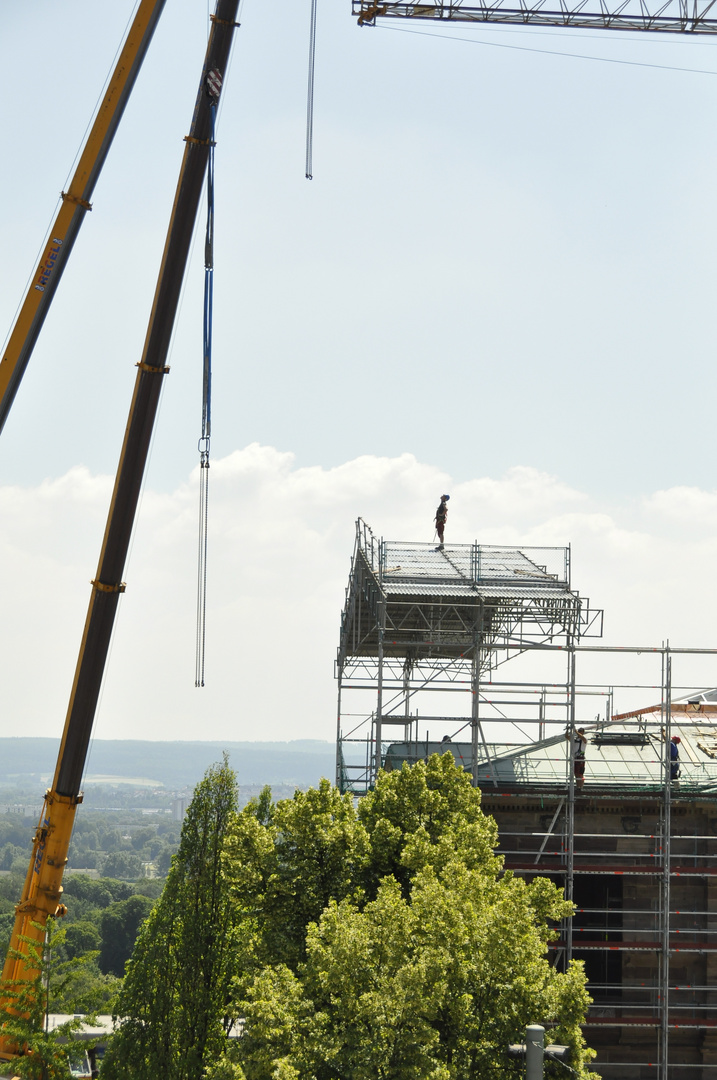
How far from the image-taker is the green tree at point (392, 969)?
20641mm

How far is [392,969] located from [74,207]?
62.1 ft

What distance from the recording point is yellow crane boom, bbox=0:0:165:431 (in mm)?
26047

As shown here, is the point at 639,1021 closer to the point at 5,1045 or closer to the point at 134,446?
the point at 5,1045

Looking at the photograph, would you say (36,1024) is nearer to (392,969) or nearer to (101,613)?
(101,613)

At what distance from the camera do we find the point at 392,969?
845 inches

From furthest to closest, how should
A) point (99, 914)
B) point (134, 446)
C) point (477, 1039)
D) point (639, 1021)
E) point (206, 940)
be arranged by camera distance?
point (99, 914), point (639, 1021), point (206, 940), point (134, 446), point (477, 1039)

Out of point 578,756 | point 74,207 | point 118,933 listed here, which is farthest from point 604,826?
point 118,933

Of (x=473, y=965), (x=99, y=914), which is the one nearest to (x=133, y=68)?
(x=473, y=965)

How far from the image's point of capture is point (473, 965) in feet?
71.4

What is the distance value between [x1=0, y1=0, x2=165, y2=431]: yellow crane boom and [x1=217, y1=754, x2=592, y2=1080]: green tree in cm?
A: 1286

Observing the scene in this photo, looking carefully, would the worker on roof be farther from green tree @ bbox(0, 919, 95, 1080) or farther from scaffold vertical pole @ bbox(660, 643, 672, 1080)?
green tree @ bbox(0, 919, 95, 1080)

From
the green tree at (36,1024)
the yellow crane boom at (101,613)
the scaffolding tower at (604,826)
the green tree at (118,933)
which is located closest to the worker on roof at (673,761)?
the scaffolding tower at (604,826)

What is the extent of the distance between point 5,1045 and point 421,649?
22852 millimetres

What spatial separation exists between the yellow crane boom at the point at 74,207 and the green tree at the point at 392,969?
12.9 m
